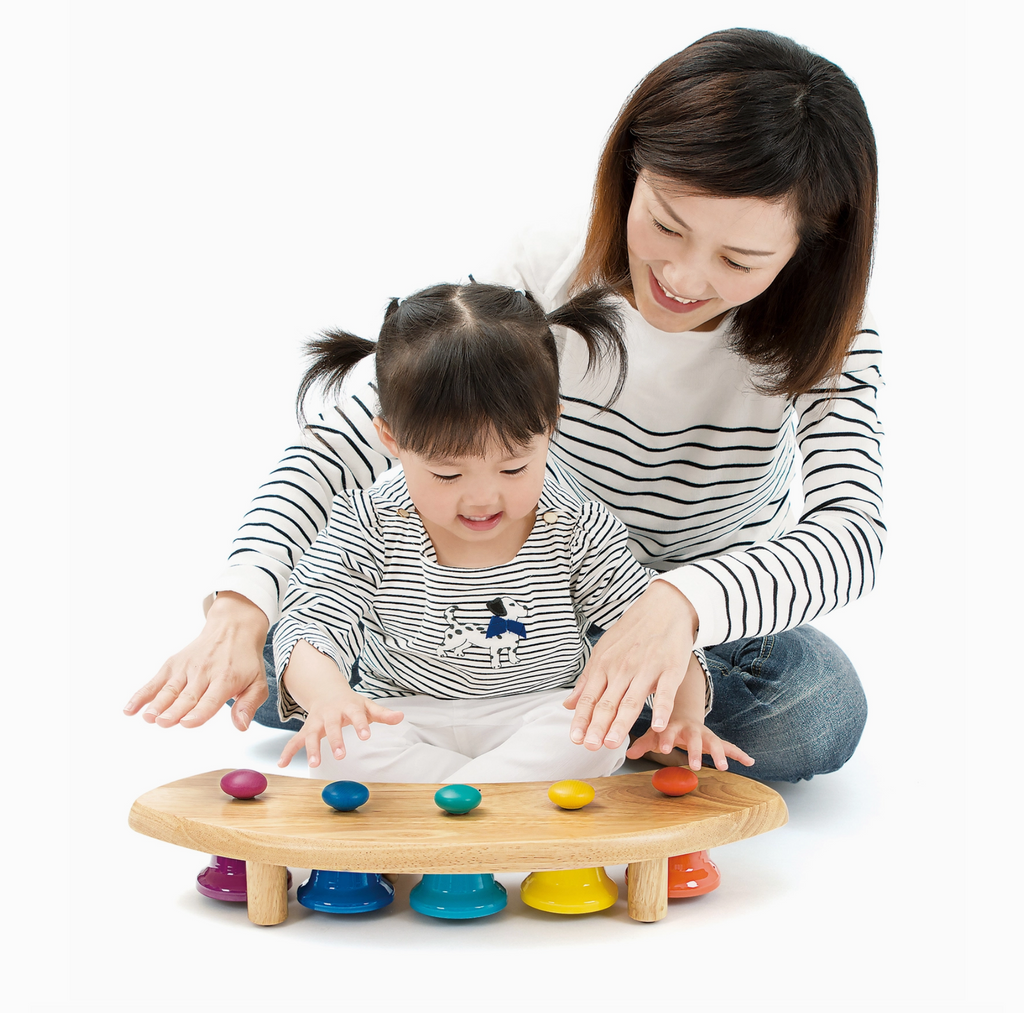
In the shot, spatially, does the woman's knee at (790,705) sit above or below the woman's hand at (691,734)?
below

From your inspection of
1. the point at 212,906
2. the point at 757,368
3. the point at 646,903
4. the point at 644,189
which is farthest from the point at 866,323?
the point at 212,906

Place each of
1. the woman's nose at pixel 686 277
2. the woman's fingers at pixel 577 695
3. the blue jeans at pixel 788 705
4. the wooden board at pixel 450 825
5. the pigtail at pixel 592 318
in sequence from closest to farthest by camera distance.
A: the wooden board at pixel 450 825 < the woman's fingers at pixel 577 695 < the woman's nose at pixel 686 277 < the pigtail at pixel 592 318 < the blue jeans at pixel 788 705

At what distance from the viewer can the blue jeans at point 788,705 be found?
1751mm

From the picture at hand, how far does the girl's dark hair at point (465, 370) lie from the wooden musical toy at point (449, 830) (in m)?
0.41

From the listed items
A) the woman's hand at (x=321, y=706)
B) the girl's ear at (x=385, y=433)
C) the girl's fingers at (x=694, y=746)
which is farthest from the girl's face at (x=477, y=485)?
the girl's fingers at (x=694, y=746)

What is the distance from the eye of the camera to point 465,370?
4.47 feet

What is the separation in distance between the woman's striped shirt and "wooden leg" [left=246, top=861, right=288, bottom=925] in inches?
13.7

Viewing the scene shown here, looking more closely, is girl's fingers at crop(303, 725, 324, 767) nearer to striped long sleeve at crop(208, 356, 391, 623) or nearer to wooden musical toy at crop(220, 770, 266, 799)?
wooden musical toy at crop(220, 770, 266, 799)

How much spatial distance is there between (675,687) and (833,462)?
1.53 ft

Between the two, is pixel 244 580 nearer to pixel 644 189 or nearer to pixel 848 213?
pixel 644 189

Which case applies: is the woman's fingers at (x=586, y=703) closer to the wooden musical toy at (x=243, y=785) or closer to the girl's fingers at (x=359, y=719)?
the girl's fingers at (x=359, y=719)

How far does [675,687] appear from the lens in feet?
4.37

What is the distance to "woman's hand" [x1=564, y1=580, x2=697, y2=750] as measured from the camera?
1303mm

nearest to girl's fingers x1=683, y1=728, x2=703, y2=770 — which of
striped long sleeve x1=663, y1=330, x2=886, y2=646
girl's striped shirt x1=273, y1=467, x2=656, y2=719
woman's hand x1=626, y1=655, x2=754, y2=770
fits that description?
woman's hand x1=626, y1=655, x2=754, y2=770
